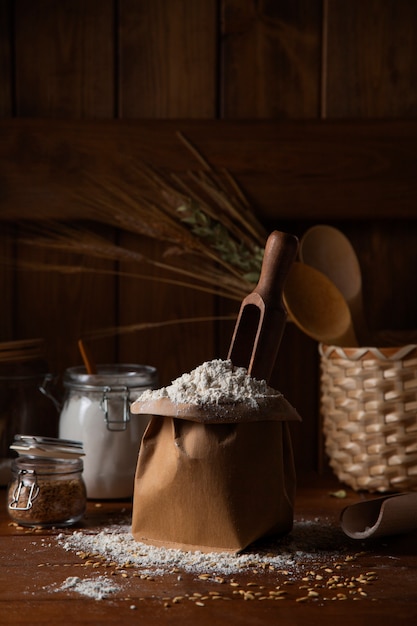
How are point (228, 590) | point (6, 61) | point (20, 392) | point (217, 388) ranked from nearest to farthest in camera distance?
point (228, 590)
point (217, 388)
point (20, 392)
point (6, 61)

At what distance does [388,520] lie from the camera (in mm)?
947

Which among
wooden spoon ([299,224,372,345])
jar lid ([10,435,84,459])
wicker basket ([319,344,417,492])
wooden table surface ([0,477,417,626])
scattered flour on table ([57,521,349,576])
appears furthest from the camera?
wooden spoon ([299,224,372,345])

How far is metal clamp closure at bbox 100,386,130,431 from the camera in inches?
45.7

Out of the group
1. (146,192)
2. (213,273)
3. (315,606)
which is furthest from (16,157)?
(315,606)

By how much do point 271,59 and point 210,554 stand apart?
2.58 ft

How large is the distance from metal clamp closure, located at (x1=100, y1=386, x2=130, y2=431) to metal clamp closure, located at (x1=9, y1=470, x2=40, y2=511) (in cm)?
15

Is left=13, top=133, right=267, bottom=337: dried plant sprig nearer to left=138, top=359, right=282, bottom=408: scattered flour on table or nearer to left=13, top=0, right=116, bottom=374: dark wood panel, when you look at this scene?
left=13, top=0, right=116, bottom=374: dark wood panel

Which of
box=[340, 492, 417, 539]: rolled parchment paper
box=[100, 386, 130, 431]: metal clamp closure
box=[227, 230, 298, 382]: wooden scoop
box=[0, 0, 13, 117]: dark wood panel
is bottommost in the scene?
box=[340, 492, 417, 539]: rolled parchment paper

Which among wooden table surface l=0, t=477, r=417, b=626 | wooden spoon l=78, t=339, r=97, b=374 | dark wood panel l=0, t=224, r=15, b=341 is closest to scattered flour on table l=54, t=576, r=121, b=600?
wooden table surface l=0, t=477, r=417, b=626

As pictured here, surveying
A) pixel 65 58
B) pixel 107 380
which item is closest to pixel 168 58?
pixel 65 58

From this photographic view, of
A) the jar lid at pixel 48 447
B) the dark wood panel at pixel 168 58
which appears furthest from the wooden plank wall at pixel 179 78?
the jar lid at pixel 48 447

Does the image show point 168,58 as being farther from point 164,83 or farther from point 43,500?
point 43,500

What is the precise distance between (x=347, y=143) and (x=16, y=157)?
1.65 ft

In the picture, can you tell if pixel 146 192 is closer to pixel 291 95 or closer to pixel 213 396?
pixel 291 95
